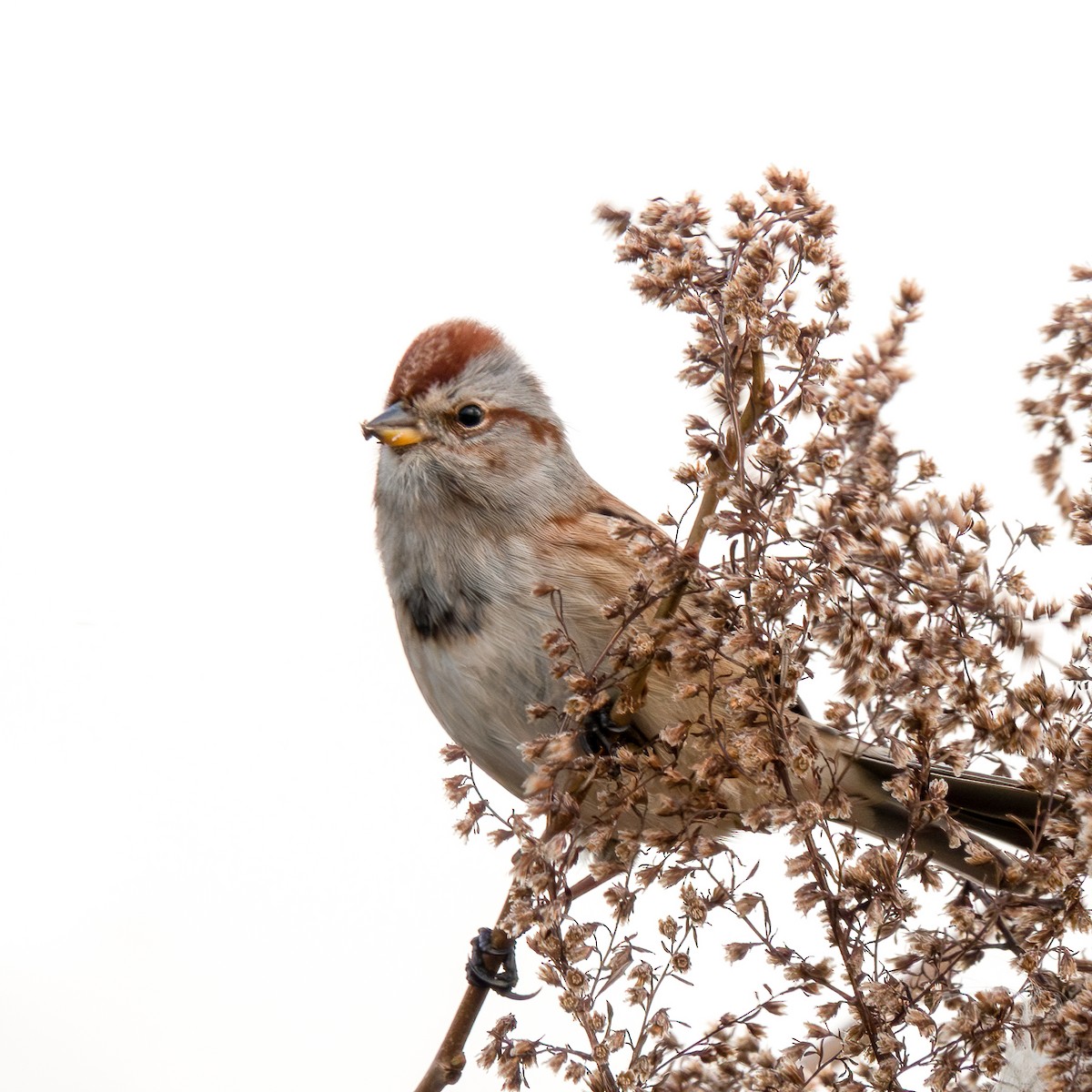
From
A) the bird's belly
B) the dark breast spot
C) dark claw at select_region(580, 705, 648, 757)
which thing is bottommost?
dark claw at select_region(580, 705, 648, 757)

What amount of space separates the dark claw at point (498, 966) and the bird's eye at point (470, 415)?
0.98 metres

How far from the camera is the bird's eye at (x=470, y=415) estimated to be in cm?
273

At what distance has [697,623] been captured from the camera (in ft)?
5.42

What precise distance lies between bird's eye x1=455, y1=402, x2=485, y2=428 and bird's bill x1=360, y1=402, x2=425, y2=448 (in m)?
0.08

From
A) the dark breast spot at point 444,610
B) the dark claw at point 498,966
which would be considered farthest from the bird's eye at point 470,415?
the dark claw at point 498,966

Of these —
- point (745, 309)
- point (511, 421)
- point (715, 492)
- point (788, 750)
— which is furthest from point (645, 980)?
point (511, 421)

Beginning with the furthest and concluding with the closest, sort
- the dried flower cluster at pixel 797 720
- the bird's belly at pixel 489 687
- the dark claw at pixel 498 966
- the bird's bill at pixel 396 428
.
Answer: the bird's bill at pixel 396 428 < the bird's belly at pixel 489 687 < the dark claw at pixel 498 966 < the dried flower cluster at pixel 797 720

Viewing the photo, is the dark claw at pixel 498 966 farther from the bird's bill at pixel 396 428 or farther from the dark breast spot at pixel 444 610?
the bird's bill at pixel 396 428

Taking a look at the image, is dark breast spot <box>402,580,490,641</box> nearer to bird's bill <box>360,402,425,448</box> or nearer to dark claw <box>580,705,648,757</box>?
bird's bill <box>360,402,425,448</box>

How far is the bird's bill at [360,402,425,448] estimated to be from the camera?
2.66 m

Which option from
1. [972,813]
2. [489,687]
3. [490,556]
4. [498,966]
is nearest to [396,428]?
[490,556]

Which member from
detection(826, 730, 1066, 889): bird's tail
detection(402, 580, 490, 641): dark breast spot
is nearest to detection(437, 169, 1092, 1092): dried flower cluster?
detection(826, 730, 1066, 889): bird's tail

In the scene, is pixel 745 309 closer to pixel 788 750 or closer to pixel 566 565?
pixel 788 750

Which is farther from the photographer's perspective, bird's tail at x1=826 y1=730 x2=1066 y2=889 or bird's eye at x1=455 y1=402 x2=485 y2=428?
bird's eye at x1=455 y1=402 x2=485 y2=428
